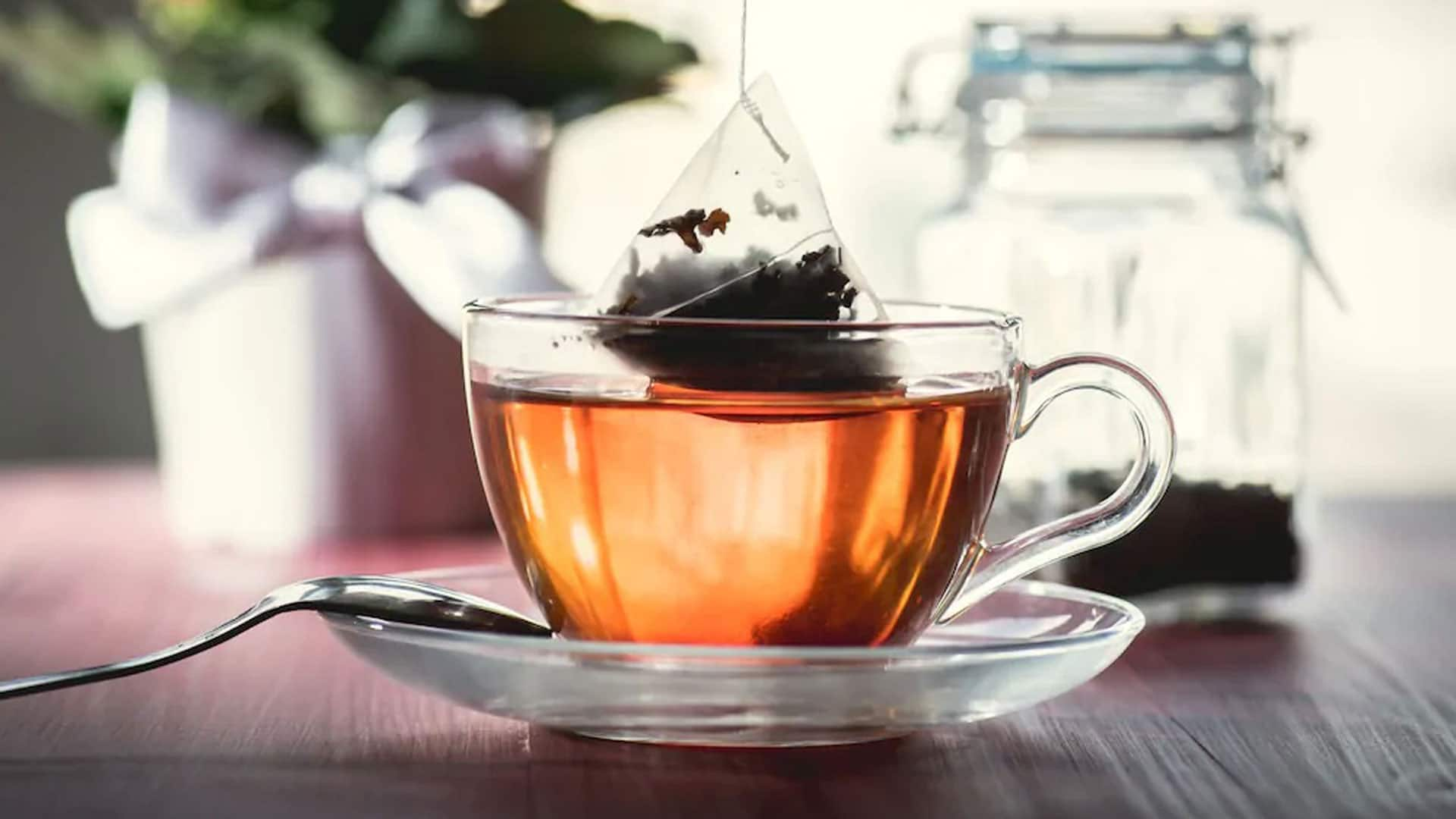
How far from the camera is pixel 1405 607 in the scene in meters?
0.78

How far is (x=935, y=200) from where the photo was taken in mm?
1509

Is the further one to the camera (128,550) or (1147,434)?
(128,550)

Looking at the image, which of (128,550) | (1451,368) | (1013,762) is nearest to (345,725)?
(1013,762)

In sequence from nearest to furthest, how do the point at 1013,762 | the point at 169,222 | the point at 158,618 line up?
the point at 1013,762, the point at 158,618, the point at 169,222

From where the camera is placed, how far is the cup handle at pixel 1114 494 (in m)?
0.56

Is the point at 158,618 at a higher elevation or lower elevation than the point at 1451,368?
higher

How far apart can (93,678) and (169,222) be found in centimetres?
44

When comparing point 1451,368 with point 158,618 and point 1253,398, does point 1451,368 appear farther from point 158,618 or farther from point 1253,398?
point 158,618

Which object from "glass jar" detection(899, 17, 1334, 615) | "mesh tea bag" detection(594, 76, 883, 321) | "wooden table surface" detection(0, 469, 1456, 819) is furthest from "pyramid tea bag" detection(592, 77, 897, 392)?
"glass jar" detection(899, 17, 1334, 615)

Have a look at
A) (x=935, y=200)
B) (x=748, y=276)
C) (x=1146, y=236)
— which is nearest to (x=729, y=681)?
(x=748, y=276)

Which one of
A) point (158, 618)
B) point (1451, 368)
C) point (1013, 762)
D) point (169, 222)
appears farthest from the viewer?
point (1451, 368)

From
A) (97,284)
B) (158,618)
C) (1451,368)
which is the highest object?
(97,284)

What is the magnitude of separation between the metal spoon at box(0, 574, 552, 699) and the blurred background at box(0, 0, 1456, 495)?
92 cm

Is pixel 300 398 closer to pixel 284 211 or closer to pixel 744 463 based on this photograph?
pixel 284 211
